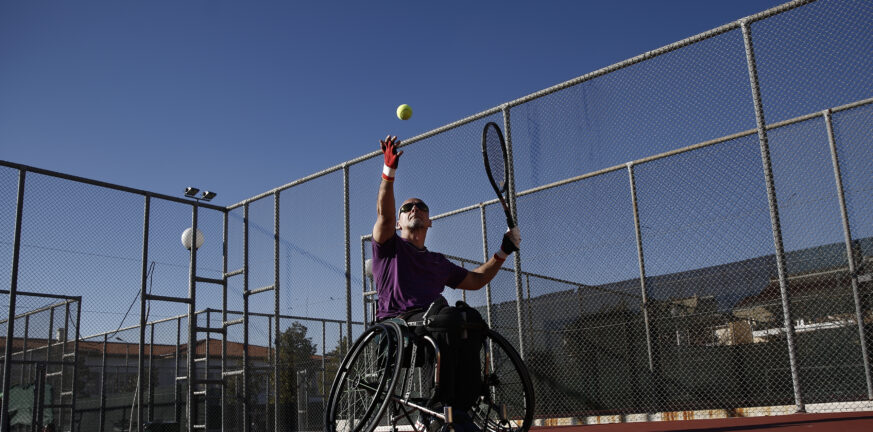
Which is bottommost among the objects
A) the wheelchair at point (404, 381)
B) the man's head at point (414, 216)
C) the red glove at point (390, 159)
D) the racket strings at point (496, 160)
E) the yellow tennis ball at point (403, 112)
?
the wheelchair at point (404, 381)

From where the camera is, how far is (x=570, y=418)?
22.2 feet

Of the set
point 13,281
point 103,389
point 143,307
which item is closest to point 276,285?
point 143,307

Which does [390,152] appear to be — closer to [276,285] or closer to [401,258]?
[401,258]

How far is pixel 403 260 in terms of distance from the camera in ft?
13.7

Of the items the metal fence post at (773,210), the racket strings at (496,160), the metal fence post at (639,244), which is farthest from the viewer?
the metal fence post at (639,244)

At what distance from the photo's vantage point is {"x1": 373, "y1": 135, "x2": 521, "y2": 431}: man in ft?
13.0

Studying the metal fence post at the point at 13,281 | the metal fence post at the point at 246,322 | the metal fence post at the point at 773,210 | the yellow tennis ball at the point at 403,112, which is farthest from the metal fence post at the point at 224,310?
the metal fence post at the point at 773,210

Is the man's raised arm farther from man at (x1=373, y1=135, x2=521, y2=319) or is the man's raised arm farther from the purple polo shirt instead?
the purple polo shirt

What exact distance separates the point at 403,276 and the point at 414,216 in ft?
1.41

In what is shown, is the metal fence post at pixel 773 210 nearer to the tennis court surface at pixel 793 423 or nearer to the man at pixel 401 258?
the tennis court surface at pixel 793 423

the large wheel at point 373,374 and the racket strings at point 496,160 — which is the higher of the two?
the racket strings at point 496,160

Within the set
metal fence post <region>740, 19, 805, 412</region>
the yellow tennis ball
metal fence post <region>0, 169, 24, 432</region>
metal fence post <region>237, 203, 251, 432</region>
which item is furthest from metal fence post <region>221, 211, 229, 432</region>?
metal fence post <region>740, 19, 805, 412</region>

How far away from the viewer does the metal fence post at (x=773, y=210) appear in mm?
4715

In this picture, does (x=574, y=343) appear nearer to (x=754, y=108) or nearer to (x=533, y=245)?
(x=533, y=245)
